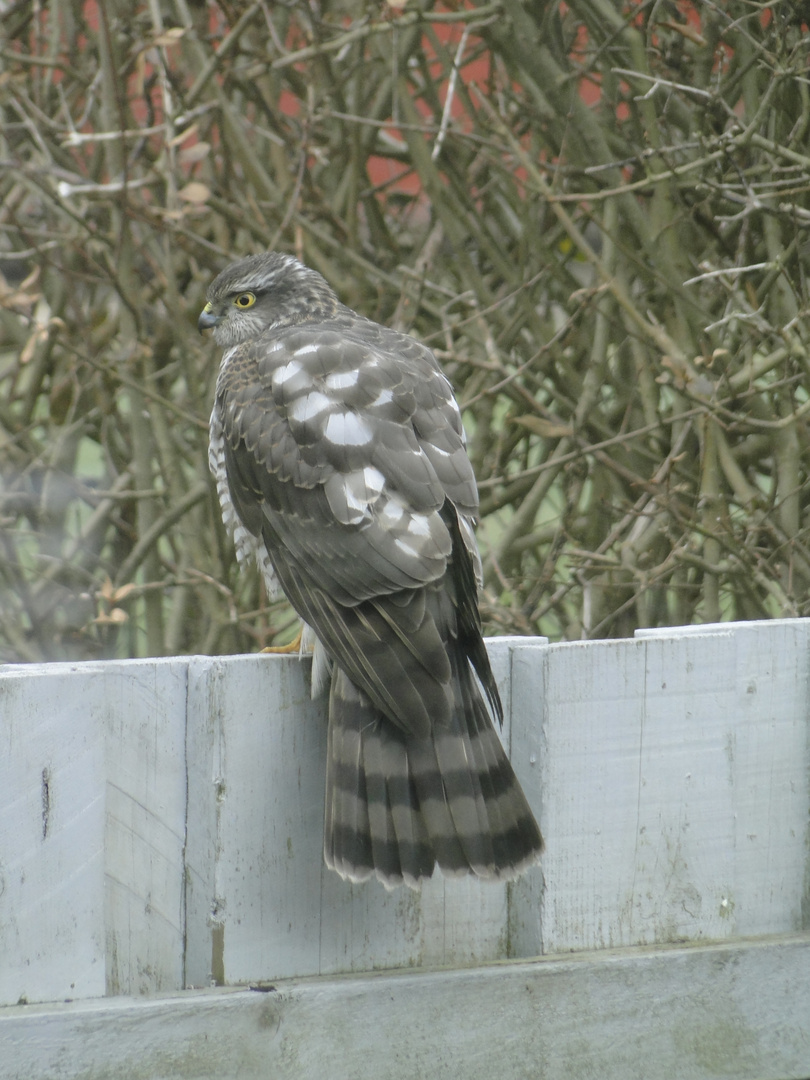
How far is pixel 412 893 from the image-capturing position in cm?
188

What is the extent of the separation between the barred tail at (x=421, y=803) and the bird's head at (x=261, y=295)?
1.41 m

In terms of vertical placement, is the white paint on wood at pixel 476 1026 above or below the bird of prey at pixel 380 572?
below

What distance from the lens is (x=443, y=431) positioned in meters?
2.15

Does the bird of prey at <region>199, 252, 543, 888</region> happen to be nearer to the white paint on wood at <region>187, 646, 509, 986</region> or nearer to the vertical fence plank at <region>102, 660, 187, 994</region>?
the white paint on wood at <region>187, 646, 509, 986</region>

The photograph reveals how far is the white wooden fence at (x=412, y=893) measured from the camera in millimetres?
1646

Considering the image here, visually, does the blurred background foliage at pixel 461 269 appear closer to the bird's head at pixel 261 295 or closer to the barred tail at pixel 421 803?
the bird's head at pixel 261 295

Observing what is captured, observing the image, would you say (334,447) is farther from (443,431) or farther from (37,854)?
(37,854)

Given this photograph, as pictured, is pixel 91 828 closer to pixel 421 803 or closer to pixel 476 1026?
pixel 421 803

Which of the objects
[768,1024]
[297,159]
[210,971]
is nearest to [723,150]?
[297,159]

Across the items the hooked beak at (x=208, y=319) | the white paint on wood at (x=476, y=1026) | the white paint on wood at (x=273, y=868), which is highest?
the hooked beak at (x=208, y=319)

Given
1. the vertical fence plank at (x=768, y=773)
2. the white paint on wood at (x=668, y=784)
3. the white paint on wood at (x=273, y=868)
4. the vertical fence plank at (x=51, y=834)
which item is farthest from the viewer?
the vertical fence plank at (x=768, y=773)

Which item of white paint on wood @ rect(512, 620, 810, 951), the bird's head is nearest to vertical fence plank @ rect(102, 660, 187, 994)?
white paint on wood @ rect(512, 620, 810, 951)

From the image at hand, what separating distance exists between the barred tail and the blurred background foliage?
Answer: 4.53ft

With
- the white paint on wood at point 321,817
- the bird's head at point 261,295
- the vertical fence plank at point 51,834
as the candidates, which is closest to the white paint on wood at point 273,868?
the white paint on wood at point 321,817
